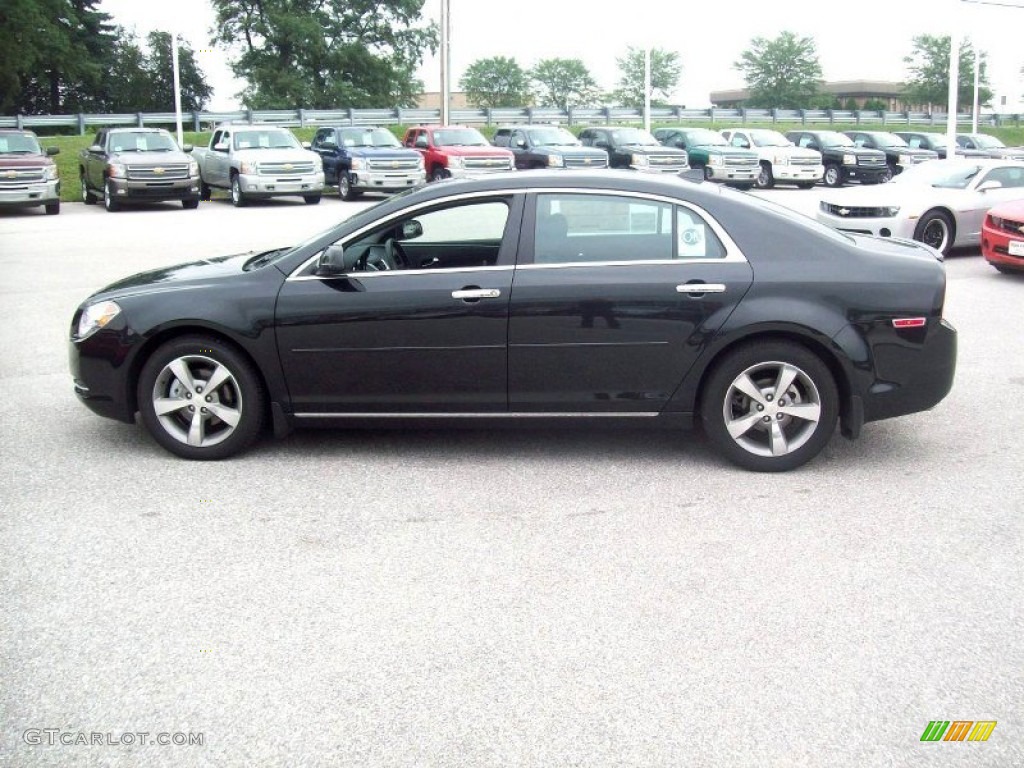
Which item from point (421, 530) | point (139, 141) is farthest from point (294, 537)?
point (139, 141)

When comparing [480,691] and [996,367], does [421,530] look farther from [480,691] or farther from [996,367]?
[996,367]

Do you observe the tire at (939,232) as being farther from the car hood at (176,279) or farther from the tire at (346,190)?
the tire at (346,190)

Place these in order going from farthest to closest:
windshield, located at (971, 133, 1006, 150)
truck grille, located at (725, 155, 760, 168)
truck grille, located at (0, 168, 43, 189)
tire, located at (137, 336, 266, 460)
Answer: windshield, located at (971, 133, 1006, 150), truck grille, located at (725, 155, 760, 168), truck grille, located at (0, 168, 43, 189), tire, located at (137, 336, 266, 460)

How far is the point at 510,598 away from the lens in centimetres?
452

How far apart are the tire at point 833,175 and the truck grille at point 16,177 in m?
23.7

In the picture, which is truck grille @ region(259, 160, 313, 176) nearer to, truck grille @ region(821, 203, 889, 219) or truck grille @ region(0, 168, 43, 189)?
truck grille @ region(0, 168, 43, 189)

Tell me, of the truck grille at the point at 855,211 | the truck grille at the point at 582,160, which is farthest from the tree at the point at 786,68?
the truck grille at the point at 855,211

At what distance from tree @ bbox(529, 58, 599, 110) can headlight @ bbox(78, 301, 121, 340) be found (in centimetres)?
9633

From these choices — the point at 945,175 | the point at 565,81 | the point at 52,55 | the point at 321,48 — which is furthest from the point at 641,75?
the point at 945,175

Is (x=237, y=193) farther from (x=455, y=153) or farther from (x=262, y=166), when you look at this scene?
(x=455, y=153)

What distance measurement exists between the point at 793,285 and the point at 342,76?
208ft

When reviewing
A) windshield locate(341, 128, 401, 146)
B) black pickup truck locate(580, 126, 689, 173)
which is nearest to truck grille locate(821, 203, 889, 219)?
black pickup truck locate(580, 126, 689, 173)

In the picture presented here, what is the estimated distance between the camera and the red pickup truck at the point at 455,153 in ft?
100

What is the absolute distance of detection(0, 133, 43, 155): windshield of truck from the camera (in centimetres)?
2548
